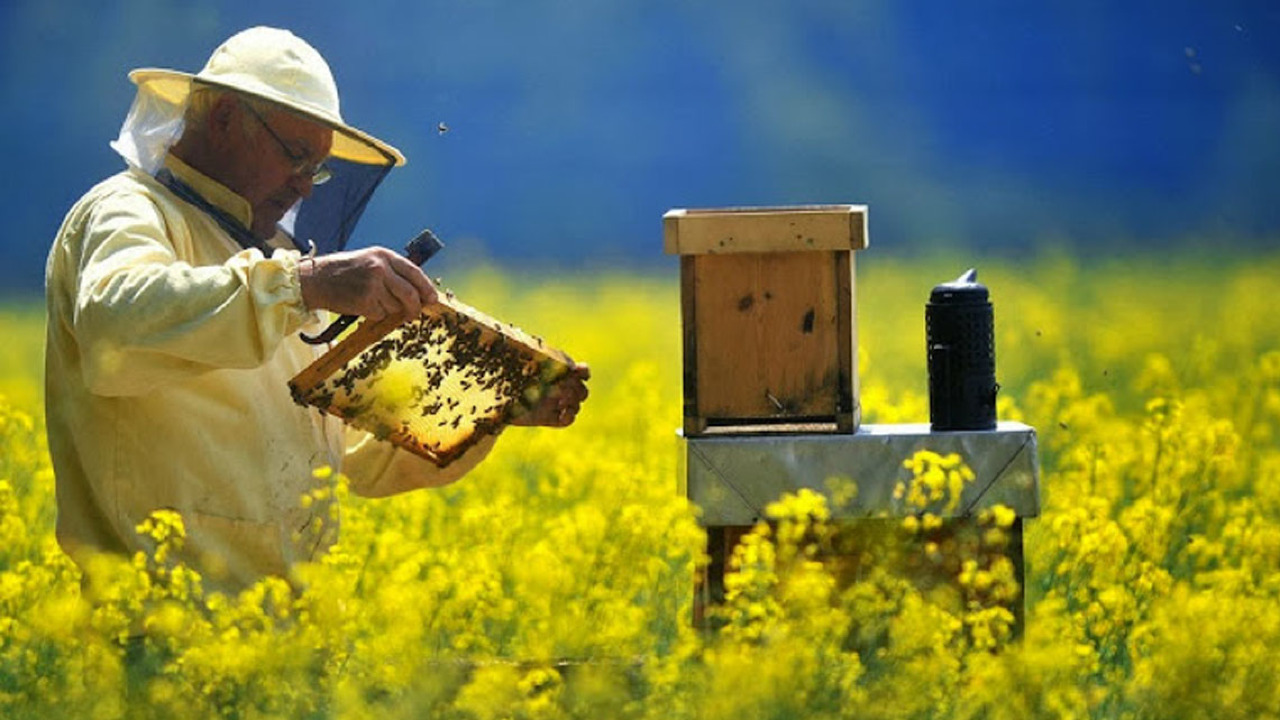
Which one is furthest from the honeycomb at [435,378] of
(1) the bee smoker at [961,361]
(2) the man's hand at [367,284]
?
(1) the bee smoker at [961,361]

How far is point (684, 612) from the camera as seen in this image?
3461 millimetres

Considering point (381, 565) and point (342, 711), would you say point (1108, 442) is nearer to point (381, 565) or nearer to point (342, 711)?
point (381, 565)

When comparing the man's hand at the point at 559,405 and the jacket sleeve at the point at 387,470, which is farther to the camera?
the jacket sleeve at the point at 387,470

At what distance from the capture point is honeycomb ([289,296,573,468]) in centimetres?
344

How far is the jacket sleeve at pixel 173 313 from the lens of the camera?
10.8 feet

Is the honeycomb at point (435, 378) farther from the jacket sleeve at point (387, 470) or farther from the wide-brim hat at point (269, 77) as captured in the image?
the wide-brim hat at point (269, 77)

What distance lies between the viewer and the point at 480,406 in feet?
12.3

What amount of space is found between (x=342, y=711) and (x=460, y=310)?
73cm

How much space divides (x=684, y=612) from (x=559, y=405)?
530 mm

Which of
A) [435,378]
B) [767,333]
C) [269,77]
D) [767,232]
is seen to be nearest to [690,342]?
[767,333]

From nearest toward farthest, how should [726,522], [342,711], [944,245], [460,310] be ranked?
[342,711], [460,310], [726,522], [944,245]

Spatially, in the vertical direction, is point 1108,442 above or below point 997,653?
above

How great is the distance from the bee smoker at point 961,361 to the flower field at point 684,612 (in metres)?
0.19

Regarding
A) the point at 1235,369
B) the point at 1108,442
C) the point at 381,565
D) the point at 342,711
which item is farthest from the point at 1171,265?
the point at 342,711
